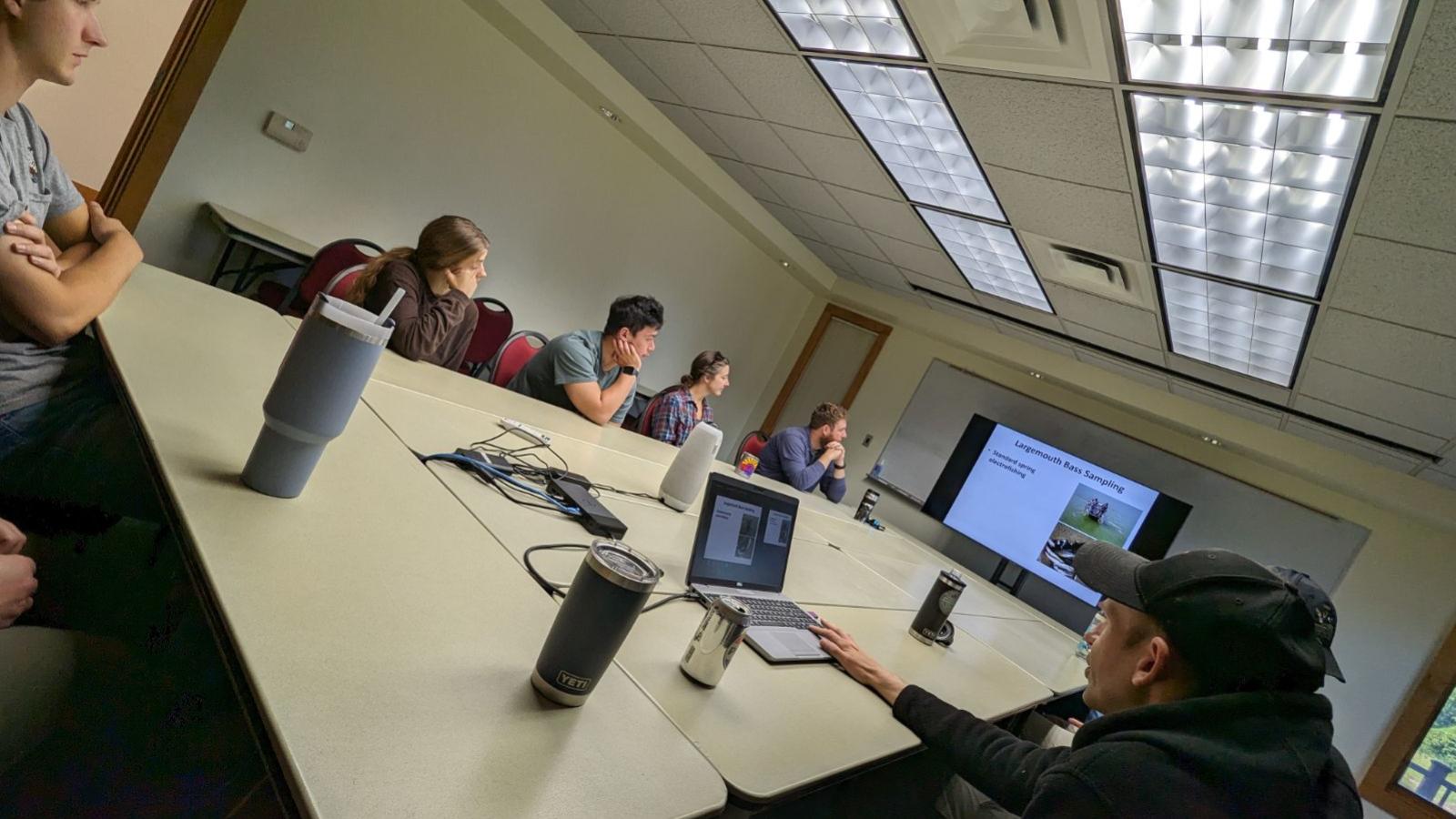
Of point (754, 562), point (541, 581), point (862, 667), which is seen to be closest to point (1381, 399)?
point (862, 667)

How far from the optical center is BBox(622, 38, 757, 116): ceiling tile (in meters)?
3.31

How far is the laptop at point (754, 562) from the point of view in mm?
1411

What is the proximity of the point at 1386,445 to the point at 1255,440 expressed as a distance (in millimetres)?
806

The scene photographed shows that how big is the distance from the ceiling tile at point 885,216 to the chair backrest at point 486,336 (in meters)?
2.09

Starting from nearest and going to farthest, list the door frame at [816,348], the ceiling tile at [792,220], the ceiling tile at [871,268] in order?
the ceiling tile at [792,220], the ceiling tile at [871,268], the door frame at [816,348]

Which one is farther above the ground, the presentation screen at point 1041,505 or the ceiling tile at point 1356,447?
the ceiling tile at point 1356,447

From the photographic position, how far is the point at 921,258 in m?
4.75

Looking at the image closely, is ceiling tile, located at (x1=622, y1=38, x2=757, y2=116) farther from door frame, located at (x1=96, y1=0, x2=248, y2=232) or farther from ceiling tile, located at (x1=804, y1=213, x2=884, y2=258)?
door frame, located at (x1=96, y1=0, x2=248, y2=232)

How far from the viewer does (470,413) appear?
1.88 meters

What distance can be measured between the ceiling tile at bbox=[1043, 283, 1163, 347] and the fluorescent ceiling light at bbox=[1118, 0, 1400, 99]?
2.02 meters

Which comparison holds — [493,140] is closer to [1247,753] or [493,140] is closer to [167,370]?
[167,370]

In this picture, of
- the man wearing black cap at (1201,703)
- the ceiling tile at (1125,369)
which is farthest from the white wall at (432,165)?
the man wearing black cap at (1201,703)

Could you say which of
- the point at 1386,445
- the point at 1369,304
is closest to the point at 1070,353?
the point at 1386,445

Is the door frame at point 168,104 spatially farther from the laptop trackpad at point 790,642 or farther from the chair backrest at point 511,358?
the laptop trackpad at point 790,642
